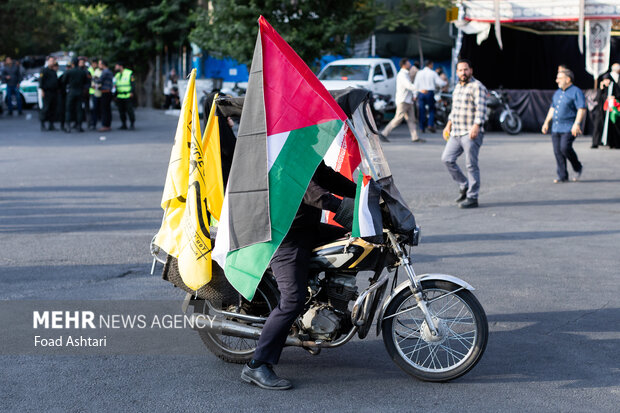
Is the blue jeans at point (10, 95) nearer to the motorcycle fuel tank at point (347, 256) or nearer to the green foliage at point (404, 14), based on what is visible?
the green foliage at point (404, 14)

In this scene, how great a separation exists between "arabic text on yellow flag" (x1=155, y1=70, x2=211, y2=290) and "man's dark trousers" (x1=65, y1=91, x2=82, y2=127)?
18376mm

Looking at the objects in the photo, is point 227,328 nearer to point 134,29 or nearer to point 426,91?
point 426,91

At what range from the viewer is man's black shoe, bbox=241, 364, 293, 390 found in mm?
4875

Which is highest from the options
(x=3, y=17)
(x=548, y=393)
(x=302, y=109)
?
(x=3, y=17)

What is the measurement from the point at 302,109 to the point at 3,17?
49.3m

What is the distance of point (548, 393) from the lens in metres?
4.86

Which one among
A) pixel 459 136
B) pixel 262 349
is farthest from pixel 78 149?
pixel 262 349

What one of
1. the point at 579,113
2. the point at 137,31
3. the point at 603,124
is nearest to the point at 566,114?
the point at 579,113

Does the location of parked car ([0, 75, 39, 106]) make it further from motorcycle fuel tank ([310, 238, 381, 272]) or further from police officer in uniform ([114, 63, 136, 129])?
motorcycle fuel tank ([310, 238, 381, 272])

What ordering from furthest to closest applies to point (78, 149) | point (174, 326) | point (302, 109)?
1. point (78, 149)
2. point (174, 326)
3. point (302, 109)

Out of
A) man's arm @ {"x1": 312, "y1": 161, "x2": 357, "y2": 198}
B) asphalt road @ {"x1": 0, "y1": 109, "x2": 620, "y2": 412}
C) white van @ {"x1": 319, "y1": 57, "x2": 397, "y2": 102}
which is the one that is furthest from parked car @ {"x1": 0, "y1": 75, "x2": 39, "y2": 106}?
man's arm @ {"x1": 312, "y1": 161, "x2": 357, "y2": 198}

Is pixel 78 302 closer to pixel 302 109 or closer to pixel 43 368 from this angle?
pixel 43 368

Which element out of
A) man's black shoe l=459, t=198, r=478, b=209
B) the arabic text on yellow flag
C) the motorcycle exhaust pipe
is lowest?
man's black shoe l=459, t=198, r=478, b=209

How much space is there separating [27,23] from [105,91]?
31248 millimetres
